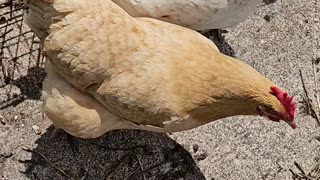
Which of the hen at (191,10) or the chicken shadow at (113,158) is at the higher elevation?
the hen at (191,10)

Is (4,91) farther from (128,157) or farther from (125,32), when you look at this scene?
(125,32)

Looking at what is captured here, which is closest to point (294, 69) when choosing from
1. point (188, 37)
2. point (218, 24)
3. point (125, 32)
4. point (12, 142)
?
point (218, 24)

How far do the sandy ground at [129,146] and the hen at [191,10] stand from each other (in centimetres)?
64

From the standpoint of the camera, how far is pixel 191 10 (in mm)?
2812

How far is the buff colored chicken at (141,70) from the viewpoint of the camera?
2605 mm

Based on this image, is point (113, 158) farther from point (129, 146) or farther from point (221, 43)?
point (221, 43)

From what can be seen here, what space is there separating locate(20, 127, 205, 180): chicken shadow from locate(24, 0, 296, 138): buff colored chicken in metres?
0.51

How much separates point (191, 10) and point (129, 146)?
0.81 m

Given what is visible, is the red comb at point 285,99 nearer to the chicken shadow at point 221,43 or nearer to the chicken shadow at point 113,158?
the chicken shadow at point 113,158


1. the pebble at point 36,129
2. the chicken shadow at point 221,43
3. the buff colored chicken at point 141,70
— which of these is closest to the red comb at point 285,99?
the buff colored chicken at point 141,70

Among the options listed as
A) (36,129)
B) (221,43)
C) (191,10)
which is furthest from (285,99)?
(36,129)

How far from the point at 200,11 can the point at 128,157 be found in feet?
2.80

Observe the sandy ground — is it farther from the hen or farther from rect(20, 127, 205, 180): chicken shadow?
the hen

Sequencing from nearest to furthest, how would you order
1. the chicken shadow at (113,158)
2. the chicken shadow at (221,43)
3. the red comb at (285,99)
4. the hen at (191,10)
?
1. the red comb at (285,99)
2. the hen at (191,10)
3. the chicken shadow at (113,158)
4. the chicken shadow at (221,43)
